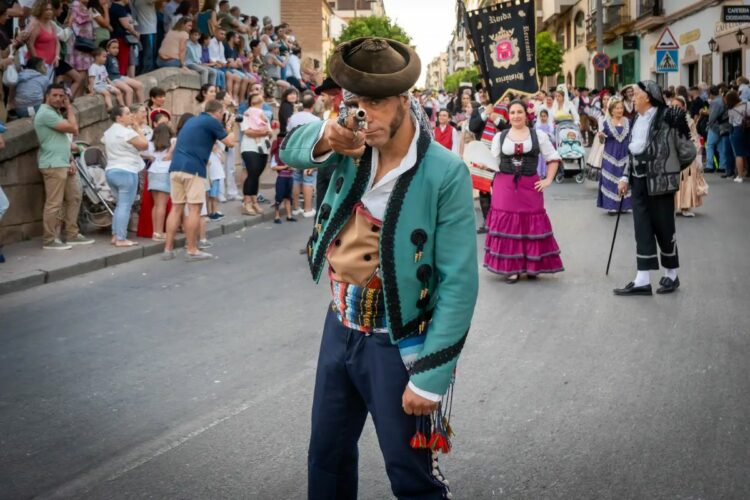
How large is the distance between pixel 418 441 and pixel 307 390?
2758 mm

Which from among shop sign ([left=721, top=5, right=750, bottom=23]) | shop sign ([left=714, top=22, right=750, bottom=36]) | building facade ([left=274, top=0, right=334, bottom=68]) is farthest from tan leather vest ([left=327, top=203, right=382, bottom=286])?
building facade ([left=274, top=0, right=334, bottom=68])

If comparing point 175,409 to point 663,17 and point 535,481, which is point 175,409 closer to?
point 535,481

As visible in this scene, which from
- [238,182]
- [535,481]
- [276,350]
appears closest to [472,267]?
[535,481]

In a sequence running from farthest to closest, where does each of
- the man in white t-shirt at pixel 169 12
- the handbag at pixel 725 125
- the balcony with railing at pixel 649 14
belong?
the balcony with railing at pixel 649 14 < the handbag at pixel 725 125 < the man in white t-shirt at pixel 169 12

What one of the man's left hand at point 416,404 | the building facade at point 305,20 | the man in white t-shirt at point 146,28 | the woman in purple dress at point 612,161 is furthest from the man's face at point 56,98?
the building facade at point 305,20

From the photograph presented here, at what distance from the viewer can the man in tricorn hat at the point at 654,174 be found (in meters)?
7.97

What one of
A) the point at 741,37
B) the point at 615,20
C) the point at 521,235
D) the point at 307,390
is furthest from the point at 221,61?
the point at 615,20

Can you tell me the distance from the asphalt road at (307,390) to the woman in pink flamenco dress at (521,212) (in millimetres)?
239

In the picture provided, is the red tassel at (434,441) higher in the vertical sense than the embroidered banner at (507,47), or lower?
lower

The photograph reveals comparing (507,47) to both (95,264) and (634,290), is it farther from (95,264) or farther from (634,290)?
(95,264)

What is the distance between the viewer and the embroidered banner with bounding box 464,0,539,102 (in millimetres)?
11664

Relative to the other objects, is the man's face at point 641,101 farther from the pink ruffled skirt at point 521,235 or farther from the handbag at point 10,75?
the handbag at point 10,75

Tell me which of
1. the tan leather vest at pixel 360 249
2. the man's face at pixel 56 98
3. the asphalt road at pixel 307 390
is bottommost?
the asphalt road at pixel 307 390

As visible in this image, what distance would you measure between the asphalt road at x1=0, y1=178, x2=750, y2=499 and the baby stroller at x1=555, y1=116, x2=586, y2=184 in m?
10.3
